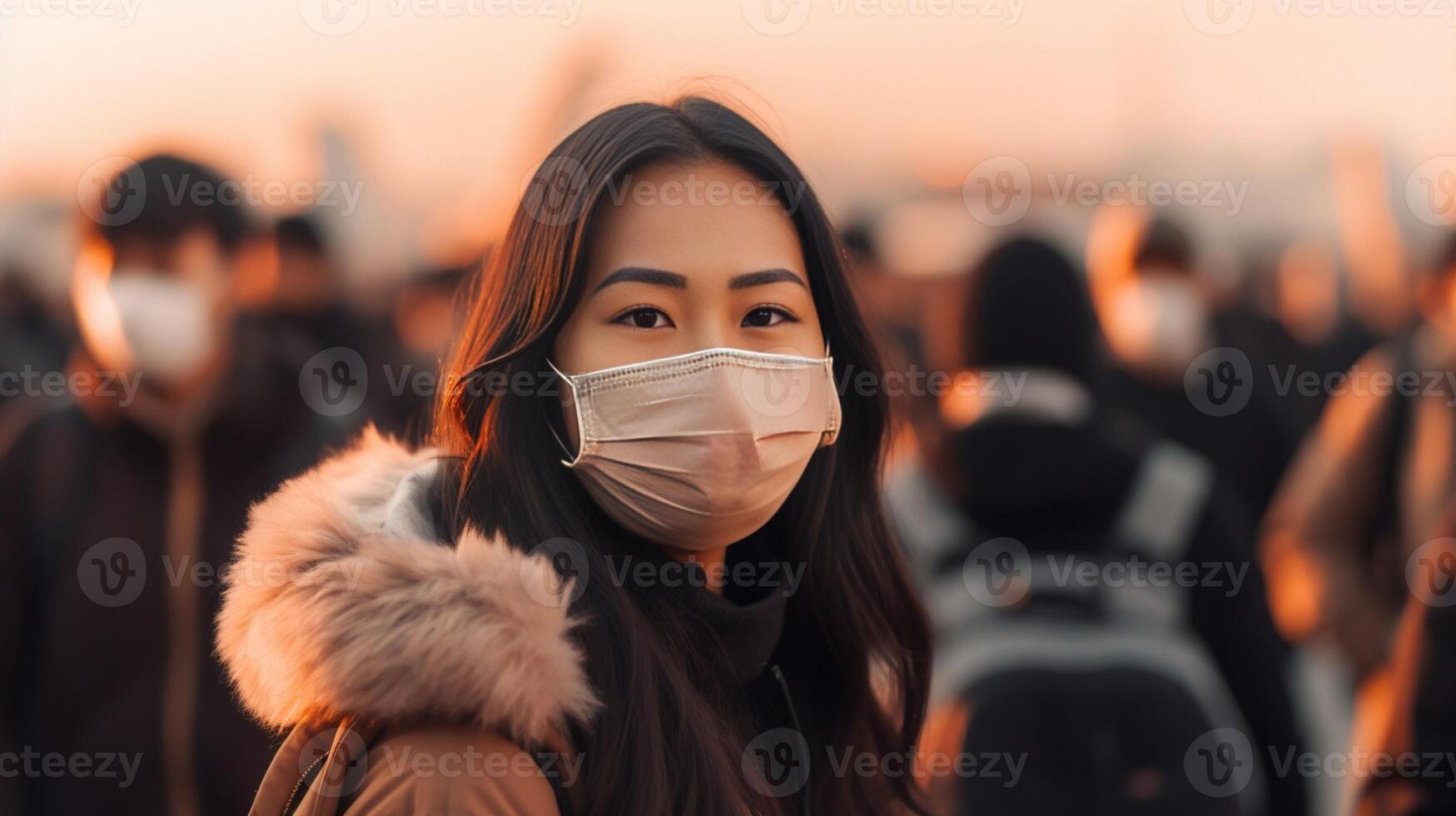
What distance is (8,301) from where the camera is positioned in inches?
449

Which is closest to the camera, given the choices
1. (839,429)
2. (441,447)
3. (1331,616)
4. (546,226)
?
(546,226)

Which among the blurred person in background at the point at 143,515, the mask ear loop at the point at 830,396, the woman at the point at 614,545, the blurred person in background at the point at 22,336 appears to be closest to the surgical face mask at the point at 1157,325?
the blurred person in background at the point at 143,515

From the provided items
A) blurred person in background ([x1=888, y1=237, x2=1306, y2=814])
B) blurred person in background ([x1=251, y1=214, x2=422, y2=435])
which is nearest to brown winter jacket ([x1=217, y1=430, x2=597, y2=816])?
blurred person in background ([x1=888, y1=237, x2=1306, y2=814])

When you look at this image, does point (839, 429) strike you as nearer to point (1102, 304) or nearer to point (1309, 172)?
point (1102, 304)

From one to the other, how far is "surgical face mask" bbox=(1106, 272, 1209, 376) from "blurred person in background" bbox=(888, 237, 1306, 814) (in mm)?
1756

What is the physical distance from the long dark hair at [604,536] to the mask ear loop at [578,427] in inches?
0.6

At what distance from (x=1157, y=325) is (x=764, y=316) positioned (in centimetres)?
431

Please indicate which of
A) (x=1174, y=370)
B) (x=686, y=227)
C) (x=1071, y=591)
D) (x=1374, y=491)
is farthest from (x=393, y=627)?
(x=1174, y=370)

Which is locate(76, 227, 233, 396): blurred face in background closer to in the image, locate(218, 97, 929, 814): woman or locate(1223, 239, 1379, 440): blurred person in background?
locate(218, 97, 929, 814): woman

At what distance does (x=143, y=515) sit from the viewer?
4.43 meters

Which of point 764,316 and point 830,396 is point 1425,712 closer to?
point 830,396

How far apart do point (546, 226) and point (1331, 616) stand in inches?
152

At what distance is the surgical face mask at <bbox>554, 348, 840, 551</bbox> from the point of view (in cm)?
240

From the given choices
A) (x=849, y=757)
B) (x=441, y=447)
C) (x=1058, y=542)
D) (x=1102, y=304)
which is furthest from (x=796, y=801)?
(x=1102, y=304)
